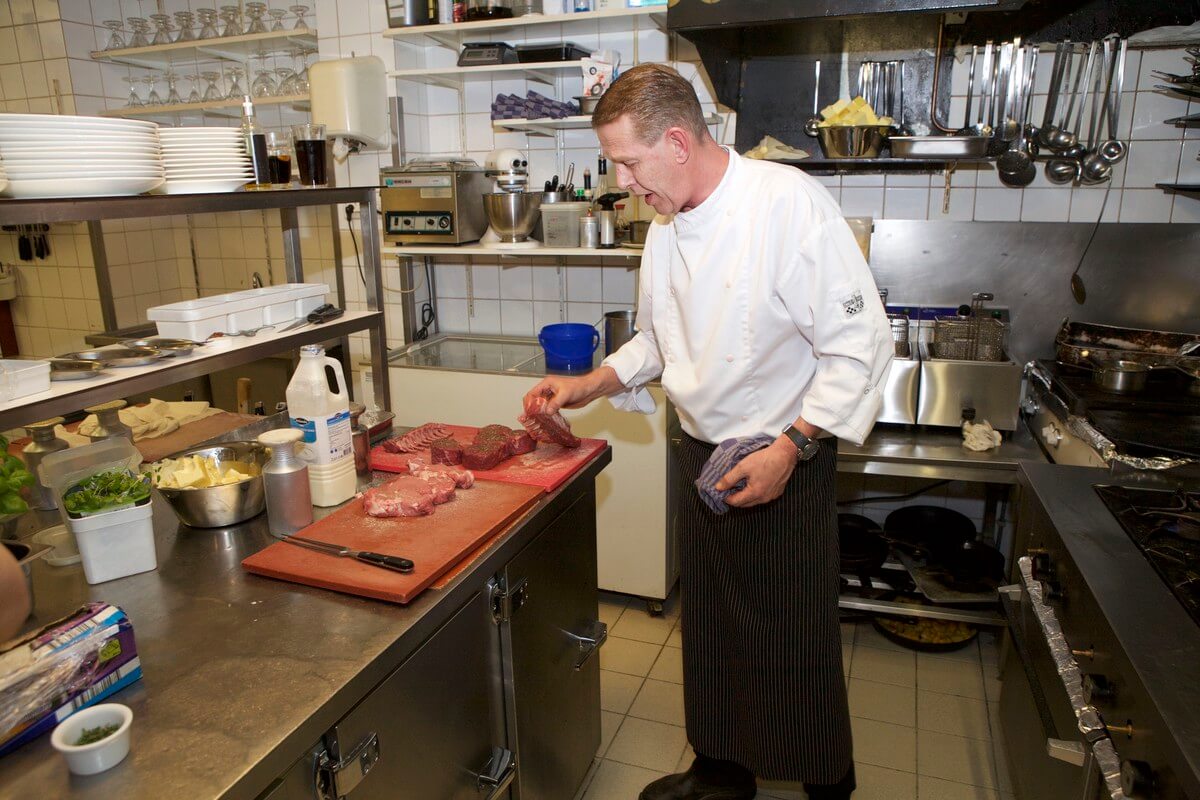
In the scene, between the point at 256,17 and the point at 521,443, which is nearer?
the point at 521,443

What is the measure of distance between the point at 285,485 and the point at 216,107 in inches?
100

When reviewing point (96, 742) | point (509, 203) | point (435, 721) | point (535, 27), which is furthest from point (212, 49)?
point (96, 742)

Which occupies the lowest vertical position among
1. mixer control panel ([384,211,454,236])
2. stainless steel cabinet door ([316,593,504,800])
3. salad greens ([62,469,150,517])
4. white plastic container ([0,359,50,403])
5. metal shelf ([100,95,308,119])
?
stainless steel cabinet door ([316,593,504,800])

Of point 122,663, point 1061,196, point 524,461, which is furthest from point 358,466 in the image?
point 1061,196

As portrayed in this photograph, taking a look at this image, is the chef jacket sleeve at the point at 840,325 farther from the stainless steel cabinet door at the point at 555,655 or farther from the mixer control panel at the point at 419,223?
the mixer control panel at the point at 419,223

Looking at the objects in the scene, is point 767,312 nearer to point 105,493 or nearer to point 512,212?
point 105,493

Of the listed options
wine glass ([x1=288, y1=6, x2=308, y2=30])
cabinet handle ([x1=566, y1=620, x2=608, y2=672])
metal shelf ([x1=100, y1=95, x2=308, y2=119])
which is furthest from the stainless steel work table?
wine glass ([x1=288, y1=6, x2=308, y2=30])

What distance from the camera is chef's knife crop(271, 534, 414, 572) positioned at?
1314 mm

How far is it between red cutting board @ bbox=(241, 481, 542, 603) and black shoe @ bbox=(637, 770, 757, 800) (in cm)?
88

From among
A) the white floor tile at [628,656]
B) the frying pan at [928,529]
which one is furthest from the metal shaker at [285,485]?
the frying pan at [928,529]

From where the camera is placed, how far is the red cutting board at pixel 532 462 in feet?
5.71

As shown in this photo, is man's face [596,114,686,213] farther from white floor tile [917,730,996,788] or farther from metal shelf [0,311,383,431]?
white floor tile [917,730,996,788]

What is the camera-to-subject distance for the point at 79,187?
1282 millimetres

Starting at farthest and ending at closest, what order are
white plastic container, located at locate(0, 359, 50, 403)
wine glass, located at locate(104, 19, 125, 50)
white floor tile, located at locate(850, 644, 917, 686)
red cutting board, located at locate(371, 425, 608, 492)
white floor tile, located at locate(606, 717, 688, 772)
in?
wine glass, located at locate(104, 19, 125, 50), white floor tile, located at locate(850, 644, 917, 686), white floor tile, located at locate(606, 717, 688, 772), red cutting board, located at locate(371, 425, 608, 492), white plastic container, located at locate(0, 359, 50, 403)
